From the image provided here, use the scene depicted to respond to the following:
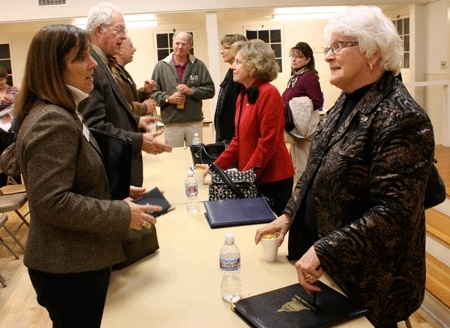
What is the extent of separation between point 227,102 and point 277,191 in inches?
48.2

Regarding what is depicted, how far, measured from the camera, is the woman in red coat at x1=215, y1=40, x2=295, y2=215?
9.40 ft

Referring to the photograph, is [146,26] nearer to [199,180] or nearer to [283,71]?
[283,71]

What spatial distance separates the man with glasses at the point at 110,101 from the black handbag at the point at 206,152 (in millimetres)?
504

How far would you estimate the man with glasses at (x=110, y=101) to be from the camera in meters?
2.36

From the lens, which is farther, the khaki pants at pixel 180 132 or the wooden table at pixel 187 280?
the khaki pants at pixel 180 132

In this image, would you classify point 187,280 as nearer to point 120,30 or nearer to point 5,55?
point 120,30

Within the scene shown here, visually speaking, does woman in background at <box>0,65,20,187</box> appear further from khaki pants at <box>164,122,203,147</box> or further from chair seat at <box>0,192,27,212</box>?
khaki pants at <box>164,122,203,147</box>

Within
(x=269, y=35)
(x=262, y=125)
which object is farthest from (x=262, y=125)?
(x=269, y=35)

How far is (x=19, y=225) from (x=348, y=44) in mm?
4594

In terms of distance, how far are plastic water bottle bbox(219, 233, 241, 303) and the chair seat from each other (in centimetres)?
305

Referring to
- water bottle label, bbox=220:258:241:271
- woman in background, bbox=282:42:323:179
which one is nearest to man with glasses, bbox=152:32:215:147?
woman in background, bbox=282:42:323:179

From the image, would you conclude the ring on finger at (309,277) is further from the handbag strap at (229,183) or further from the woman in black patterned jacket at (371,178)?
the handbag strap at (229,183)

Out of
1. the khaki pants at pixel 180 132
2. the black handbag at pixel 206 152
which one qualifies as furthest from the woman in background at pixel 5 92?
the black handbag at pixel 206 152

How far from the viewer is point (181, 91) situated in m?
4.84
